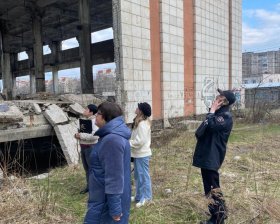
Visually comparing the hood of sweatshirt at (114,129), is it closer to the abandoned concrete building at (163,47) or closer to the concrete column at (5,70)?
the abandoned concrete building at (163,47)

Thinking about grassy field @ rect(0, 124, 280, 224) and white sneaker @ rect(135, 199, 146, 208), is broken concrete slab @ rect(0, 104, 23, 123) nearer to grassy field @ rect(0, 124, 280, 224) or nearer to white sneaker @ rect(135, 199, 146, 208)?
grassy field @ rect(0, 124, 280, 224)

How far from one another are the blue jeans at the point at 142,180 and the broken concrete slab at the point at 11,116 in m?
4.59

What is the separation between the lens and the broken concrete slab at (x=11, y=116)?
8.39 meters

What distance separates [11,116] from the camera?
849 cm

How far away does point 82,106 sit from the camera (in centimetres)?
1105

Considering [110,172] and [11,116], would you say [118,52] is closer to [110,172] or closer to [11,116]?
[11,116]

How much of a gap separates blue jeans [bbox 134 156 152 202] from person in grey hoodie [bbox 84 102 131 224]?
2.25 m

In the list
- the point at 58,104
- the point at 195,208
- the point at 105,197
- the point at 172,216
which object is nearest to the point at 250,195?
the point at 195,208

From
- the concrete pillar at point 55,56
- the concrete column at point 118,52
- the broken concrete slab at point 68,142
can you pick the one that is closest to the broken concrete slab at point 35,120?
the broken concrete slab at point 68,142

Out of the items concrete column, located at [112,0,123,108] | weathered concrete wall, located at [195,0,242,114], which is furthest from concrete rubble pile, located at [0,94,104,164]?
weathered concrete wall, located at [195,0,242,114]

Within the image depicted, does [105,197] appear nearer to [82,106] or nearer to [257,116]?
[82,106]

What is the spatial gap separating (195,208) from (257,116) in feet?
39.2

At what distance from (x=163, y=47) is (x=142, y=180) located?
7358 millimetres

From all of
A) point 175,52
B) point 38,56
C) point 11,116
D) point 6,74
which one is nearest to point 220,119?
point 11,116
